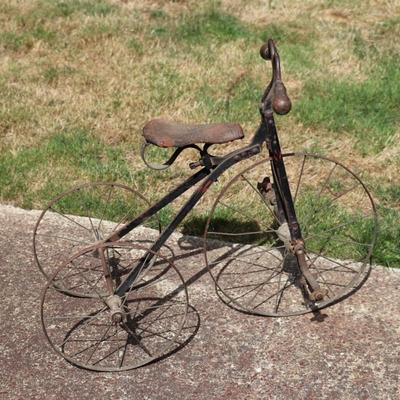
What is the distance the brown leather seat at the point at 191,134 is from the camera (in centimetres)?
407

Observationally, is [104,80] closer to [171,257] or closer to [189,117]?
[189,117]

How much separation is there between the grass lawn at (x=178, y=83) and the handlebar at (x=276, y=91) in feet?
5.75

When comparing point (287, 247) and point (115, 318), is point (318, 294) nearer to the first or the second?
point (287, 247)

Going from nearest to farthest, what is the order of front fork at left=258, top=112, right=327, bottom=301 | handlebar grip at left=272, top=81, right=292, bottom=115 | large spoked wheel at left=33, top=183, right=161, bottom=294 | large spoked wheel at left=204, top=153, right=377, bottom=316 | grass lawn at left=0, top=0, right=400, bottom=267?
1. handlebar grip at left=272, top=81, right=292, bottom=115
2. front fork at left=258, top=112, right=327, bottom=301
3. large spoked wheel at left=204, top=153, right=377, bottom=316
4. large spoked wheel at left=33, top=183, right=161, bottom=294
5. grass lawn at left=0, top=0, right=400, bottom=267

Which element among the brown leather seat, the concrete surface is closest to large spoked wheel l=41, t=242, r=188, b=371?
the concrete surface

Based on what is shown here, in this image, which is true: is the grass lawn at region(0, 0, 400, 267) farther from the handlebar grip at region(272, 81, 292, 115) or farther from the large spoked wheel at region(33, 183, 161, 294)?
the handlebar grip at region(272, 81, 292, 115)

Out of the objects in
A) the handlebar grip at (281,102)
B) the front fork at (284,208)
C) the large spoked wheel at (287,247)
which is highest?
the handlebar grip at (281,102)

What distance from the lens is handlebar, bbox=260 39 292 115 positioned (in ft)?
12.6

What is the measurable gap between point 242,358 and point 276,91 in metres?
1.63

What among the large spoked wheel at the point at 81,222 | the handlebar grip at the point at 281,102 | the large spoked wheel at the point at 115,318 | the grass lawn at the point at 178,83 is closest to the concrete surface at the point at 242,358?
the large spoked wheel at the point at 115,318

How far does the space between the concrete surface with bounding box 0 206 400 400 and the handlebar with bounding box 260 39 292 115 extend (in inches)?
58.3

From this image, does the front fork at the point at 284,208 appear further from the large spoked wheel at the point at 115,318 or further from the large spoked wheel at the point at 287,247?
the large spoked wheel at the point at 115,318

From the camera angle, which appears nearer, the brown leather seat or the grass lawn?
the brown leather seat

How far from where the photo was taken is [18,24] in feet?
30.0
